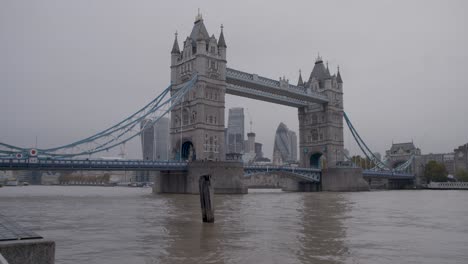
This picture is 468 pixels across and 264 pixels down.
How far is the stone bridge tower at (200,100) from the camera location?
2243 inches

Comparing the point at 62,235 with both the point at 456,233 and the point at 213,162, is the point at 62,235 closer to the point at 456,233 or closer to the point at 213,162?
the point at 456,233

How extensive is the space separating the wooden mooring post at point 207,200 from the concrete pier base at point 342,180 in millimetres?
54096

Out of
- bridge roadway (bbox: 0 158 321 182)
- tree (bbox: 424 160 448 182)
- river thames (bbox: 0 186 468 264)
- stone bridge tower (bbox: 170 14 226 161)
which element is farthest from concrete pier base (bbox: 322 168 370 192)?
river thames (bbox: 0 186 468 264)

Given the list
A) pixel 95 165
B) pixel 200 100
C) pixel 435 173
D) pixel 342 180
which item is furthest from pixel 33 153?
pixel 435 173

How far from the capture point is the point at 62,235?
588 inches

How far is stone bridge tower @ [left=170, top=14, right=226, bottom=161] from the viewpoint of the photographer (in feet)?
187

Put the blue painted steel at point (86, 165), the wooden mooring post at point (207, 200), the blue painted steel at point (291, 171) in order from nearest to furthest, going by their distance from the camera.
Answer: the wooden mooring post at point (207, 200)
the blue painted steel at point (86, 165)
the blue painted steel at point (291, 171)

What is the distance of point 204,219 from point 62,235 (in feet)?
22.0

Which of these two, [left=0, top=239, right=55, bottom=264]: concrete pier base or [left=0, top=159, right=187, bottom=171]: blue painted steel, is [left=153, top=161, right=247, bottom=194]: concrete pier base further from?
[left=0, top=239, right=55, bottom=264]: concrete pier base

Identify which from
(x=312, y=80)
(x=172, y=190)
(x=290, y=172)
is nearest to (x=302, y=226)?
(x=172, y=190)

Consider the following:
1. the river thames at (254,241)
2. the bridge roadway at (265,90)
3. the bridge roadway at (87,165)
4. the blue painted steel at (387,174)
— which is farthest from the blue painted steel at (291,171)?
the river thames at (254,241)

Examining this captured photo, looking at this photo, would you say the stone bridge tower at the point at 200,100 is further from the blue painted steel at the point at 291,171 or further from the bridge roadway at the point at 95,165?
the bridge roadway at the point at 95,165

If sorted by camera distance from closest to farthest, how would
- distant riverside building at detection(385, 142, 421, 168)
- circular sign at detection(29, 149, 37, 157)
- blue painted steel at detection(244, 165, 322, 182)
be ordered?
circular sign at detection(29, 149, 37, 157) → blue painted steel at detection(244, 165, 322, 182) → distant riverside building at detection(385, 142, 421, 168)

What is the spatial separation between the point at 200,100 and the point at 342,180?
2969 cm
